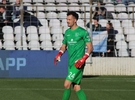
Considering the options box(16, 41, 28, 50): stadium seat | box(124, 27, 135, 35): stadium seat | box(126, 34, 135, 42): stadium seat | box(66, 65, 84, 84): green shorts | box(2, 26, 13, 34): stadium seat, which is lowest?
box(66, 65, 84, 84): green shorts

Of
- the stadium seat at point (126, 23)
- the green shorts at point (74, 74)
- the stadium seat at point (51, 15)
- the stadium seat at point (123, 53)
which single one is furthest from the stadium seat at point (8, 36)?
the green shorts at point (74, 74)

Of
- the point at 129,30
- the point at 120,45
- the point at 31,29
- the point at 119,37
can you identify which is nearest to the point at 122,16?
the point at 129,30

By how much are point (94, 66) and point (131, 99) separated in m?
4.82

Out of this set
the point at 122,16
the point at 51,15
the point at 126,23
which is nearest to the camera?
the point at 51,15

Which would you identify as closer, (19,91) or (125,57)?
(19,91)

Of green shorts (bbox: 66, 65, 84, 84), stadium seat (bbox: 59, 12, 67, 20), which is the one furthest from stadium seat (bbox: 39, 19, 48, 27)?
green shorts (bbox: 66, 65, 84, 84)

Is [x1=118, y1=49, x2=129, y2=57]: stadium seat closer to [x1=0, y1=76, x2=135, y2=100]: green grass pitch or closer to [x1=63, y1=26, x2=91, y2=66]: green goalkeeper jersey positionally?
[x1=0, y1=76, x2=135, y2=100]: green grass pitch

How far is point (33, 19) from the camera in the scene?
11.8 m

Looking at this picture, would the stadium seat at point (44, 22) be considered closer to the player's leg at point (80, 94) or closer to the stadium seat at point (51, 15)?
the stadium seat at point (51, 15)

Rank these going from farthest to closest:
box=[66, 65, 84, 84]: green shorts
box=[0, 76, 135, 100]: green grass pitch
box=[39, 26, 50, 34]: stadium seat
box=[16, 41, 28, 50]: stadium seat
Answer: box=[39, 26, 50, 34]: stadium seat < box=[16, 41, 28, 50]: stadium seat < box=[0, 76, 135, 100]: green grass pitch < box=[66, 65, 84, 84]: green shorts

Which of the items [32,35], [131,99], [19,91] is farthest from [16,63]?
[131,99]

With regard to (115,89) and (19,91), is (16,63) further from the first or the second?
(115,89)

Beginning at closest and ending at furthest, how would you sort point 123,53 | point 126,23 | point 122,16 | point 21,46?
A: 1. point 21,46
2. point 123,53
3. point 126,23
4. point 122,16

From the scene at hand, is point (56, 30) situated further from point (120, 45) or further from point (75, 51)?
point (75, 51)
